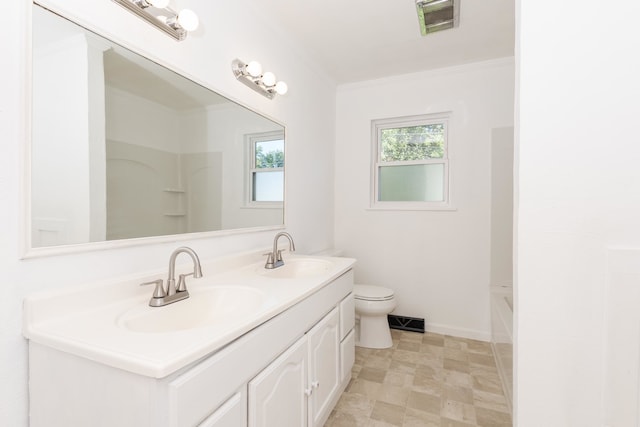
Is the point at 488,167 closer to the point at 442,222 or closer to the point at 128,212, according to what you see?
the point at 442,222

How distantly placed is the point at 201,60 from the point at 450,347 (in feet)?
8.77

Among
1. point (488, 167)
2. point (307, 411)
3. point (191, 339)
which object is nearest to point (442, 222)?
point (488, 167)

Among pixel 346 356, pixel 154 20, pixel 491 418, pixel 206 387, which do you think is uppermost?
pixel 154 20

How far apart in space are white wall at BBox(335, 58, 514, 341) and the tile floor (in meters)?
0.40

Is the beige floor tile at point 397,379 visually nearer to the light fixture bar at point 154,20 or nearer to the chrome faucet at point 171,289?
the chrome faucet at point 171,289

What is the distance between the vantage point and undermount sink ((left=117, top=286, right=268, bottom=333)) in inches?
36.5

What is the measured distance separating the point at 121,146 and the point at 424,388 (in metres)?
2.09

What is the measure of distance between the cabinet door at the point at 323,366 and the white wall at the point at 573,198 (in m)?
0.77

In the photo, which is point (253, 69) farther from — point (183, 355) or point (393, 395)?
point (393, 395)

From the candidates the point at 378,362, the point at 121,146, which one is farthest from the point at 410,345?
the point at 121,146

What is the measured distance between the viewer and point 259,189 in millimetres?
1877

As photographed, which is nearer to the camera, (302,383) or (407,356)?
(302,383)

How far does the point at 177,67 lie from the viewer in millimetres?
1293

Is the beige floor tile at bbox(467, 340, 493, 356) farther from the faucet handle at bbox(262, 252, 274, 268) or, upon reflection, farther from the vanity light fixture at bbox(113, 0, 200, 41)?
the vanity light fixture at bbox(113, 0, 200, 41)
